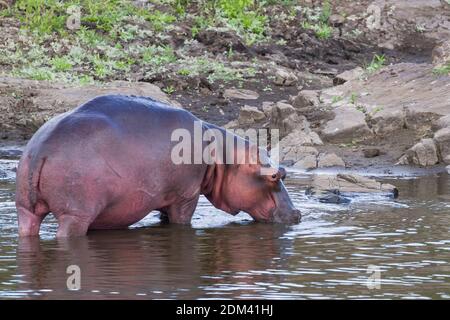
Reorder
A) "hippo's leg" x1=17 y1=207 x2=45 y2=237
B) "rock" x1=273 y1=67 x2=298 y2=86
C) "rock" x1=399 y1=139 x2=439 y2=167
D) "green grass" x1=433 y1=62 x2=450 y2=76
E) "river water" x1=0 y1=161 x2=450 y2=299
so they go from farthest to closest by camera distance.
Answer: "rock" x1=273 y1=67 x2=298 y2=86 < "green grass" x1=433 y1=62 x2=450 y2=76 < "rock" x1=399 y1=139 x2=439 y2=167 < "hippo's leg" x1=17 y1=207 x2=45 y2=237 < "river water" x1=0 y1=161 x2=450 y2=299

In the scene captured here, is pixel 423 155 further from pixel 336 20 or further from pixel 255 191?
pixel 336 20

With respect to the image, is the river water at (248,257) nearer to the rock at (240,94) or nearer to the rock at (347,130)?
Answer: the rock at (347,130)

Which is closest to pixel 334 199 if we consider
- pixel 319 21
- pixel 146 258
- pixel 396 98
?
pixel 146 258

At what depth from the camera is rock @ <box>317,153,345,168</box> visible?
13375 mm

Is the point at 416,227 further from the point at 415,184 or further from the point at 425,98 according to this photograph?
the point at 425,98

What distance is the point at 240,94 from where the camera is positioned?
16.5 m

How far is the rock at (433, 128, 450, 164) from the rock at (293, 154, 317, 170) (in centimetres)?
139

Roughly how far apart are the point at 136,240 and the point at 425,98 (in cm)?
707

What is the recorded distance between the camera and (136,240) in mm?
8602

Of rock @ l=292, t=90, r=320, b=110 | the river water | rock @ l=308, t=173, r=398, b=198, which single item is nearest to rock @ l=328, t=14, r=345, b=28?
rock @ l=292, t=90, r=320, b=110

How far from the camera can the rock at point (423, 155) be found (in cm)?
1327

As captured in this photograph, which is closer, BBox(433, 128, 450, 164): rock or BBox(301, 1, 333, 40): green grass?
BBox(433, 128, 450, 164): rock

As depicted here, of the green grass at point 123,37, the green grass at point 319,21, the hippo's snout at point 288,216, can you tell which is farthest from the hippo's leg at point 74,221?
the green grass at point 319,21

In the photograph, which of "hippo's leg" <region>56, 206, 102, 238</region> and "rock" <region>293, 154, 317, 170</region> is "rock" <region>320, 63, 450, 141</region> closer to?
"rock" <region>293, 154, 317, 170</region>
